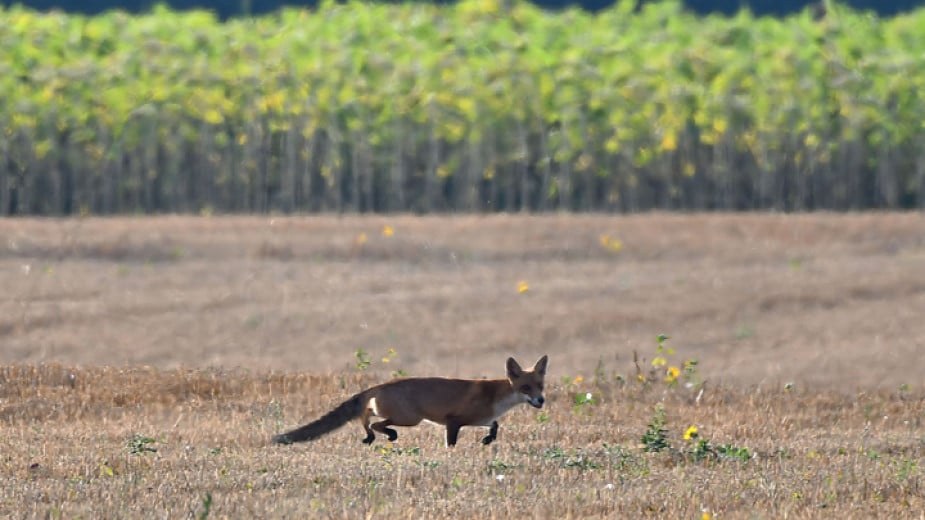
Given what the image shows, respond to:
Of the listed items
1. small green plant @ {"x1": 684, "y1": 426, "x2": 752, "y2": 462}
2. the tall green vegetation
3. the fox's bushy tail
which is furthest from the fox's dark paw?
the tall green vegetation

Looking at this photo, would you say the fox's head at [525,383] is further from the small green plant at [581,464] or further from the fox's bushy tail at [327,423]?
the small green plant at [581,464]

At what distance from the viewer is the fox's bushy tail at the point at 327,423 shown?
15.3 m

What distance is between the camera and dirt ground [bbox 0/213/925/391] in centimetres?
2580

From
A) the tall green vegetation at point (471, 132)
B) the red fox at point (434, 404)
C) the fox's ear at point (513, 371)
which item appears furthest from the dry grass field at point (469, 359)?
the tall green vegetation at point (471, 132)

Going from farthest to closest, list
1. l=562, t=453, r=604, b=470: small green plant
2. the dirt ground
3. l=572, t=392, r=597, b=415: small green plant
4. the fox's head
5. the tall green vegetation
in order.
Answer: the tall green vegetation < the dirt ground < l=572, t=392, r=597, b=415: small green plant < the fox's head < l=562, t=453, r=604, b=470: small green plant

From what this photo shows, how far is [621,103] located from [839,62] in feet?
23.7

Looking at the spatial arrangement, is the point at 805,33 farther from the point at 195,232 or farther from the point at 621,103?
the point at 195,232

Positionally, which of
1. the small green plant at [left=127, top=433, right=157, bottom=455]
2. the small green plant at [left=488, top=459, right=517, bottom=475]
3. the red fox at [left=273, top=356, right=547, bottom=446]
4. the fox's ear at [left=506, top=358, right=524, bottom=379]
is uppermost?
the fox's ear at [left=506, top=358, right=524, bottom=379]

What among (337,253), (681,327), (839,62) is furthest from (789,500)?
(839,62)

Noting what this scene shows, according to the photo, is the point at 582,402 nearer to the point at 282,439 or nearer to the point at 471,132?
the point at 282,439

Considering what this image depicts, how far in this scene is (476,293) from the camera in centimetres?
3094

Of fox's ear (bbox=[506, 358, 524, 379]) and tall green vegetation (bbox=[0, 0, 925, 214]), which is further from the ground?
tall green vegetation (bbox=[0, 0, 925, 214])

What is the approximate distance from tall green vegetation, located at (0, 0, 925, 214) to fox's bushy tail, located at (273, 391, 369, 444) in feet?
105

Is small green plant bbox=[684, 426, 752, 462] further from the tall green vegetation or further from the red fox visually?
the tall green vegetation
